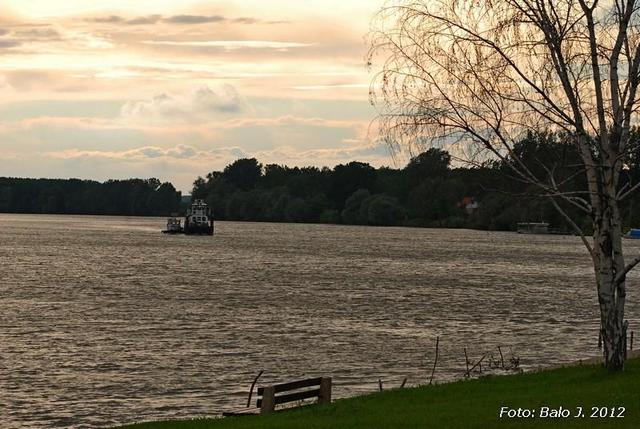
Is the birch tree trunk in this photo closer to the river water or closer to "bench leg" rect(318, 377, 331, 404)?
"bench leg" rect(318, 377, 331, 404)

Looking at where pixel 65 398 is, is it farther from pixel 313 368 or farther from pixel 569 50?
pixel 569 50

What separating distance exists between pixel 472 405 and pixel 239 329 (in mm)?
36337

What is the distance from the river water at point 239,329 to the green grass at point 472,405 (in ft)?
30.2

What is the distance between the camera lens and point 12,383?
131ft

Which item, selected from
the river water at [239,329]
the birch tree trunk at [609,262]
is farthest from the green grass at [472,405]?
the river water at [239,329]

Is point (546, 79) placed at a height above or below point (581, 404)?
above

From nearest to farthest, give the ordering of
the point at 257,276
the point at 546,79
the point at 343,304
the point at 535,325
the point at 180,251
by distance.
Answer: the point at 546,79 → the point at 535,325 → the point at 343,304 → the point at 257,276 → the point at 180,251

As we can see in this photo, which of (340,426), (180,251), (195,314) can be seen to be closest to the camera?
(340,426)

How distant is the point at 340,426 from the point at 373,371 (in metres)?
21.0

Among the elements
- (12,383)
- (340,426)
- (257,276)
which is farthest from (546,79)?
(257,276)

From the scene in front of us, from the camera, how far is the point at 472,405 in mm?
23891

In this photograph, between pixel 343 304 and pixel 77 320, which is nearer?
pixel 77 320

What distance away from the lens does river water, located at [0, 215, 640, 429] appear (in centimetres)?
3859

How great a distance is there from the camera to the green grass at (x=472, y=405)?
21.2m
